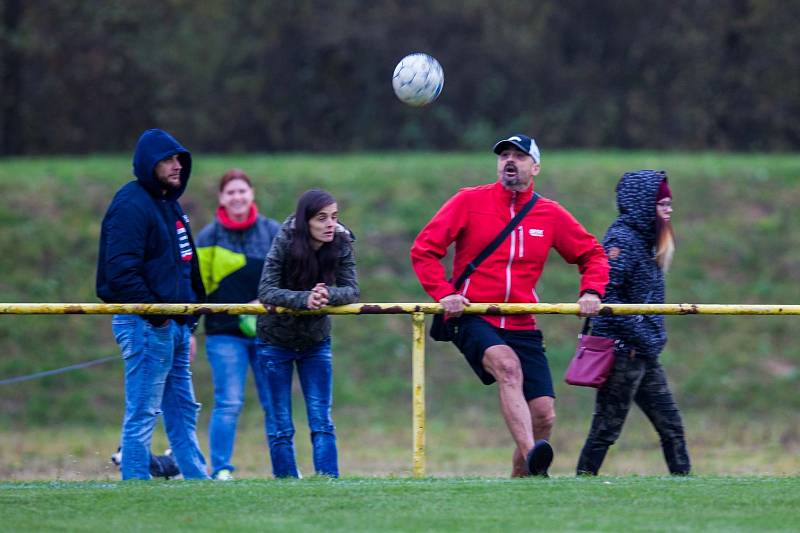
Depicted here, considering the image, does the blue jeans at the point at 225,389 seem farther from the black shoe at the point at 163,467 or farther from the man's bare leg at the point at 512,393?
the man's bare leg at the point at 512,393

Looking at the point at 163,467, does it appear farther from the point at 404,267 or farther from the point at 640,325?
the point at 404,267

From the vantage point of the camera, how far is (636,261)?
830cm

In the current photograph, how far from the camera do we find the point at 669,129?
32.0 metres

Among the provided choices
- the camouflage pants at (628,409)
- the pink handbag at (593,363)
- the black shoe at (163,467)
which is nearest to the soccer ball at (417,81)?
the pink handbag at (593,363)

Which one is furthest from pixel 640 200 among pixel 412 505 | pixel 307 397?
pixel 412 505

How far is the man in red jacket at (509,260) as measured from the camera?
797cm

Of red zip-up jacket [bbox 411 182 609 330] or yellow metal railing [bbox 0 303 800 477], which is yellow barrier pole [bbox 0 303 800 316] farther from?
red zip-up jacket [bbox 411 182 609 330]

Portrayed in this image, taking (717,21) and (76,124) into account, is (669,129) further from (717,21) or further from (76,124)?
(76,124)

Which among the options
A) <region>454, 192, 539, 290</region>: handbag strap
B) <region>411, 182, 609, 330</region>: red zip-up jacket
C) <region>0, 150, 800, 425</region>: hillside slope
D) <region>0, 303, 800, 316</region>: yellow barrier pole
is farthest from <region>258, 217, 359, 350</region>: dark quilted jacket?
<region>0, 150, 800, 425</region>: hillside slope

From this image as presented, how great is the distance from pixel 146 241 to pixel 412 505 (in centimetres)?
241

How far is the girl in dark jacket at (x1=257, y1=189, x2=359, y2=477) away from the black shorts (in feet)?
2.42

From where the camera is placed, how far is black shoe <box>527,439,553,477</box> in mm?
7539

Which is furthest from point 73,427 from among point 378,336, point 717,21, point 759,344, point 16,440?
point 717,21

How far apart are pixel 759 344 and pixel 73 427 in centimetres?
884
